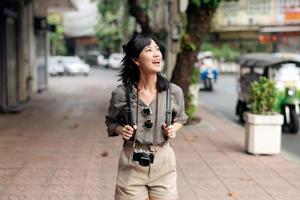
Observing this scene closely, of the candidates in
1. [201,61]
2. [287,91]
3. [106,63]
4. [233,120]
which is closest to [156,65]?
[287,91]

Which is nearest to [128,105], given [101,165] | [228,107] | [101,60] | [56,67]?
[101,165]

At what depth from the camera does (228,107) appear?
19359 mm

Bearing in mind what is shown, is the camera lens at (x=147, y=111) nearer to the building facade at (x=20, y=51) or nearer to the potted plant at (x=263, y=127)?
the potted plant at (x=263, y=127)

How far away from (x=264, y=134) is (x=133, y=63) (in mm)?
5958

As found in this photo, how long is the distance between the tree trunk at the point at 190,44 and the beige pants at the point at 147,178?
9320mm

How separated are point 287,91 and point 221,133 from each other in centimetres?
198

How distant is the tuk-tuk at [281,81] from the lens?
42.9 ft

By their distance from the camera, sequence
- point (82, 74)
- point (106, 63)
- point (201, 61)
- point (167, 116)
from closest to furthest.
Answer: point (167, 116)
point (201, 61)
point (82, 74)
point (106, 63)

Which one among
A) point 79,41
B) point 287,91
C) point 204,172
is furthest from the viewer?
point 79,41

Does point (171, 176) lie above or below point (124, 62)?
below

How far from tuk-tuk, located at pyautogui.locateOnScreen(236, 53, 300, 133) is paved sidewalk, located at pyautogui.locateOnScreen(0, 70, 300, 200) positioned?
3.62 feet

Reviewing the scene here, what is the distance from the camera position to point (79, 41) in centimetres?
6506

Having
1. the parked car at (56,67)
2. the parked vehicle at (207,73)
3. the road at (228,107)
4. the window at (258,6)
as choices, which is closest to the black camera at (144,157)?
the road at (228,107)

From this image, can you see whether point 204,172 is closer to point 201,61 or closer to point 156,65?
point 156,65
